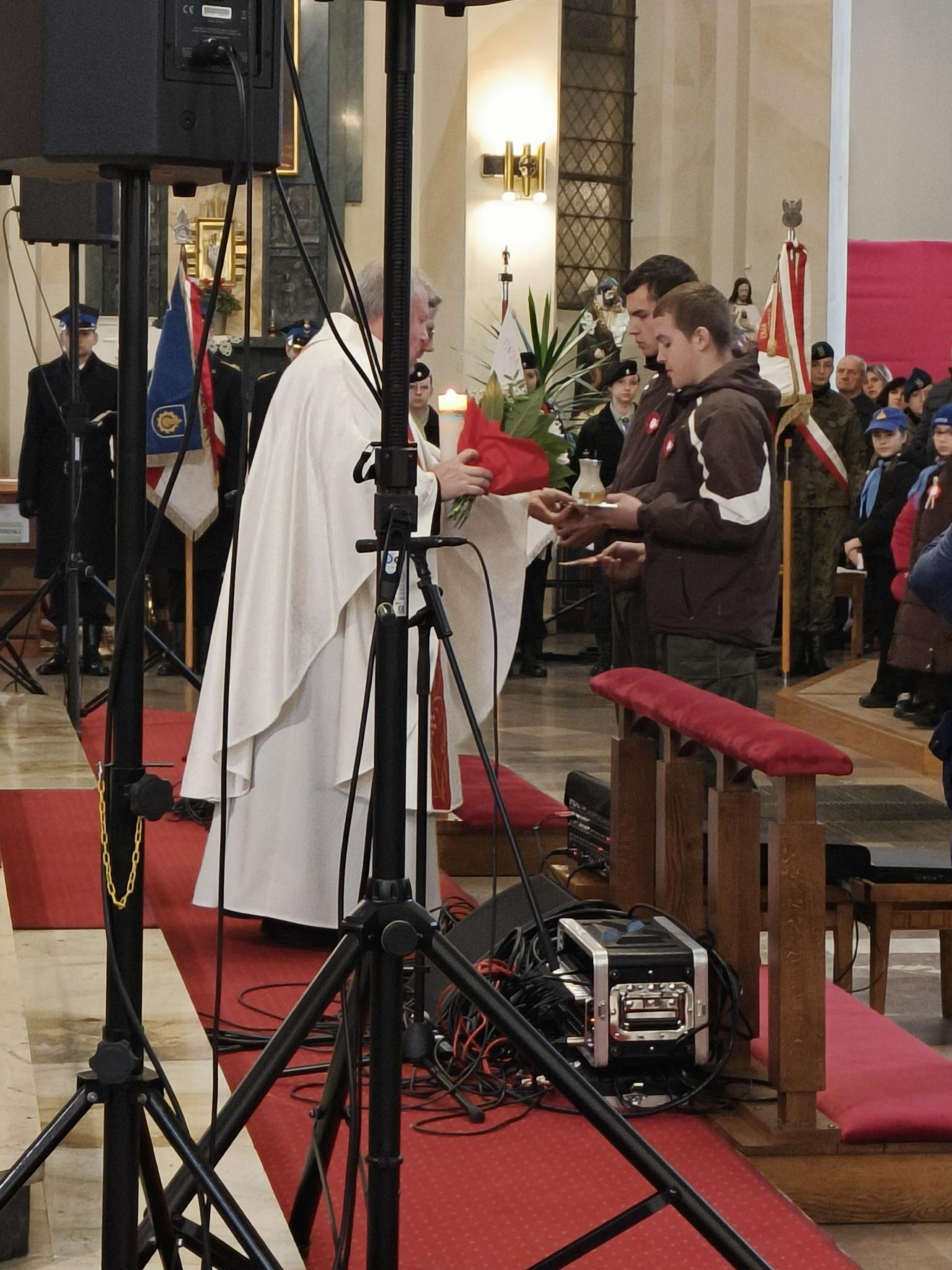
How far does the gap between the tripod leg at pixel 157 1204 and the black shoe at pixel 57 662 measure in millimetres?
7693

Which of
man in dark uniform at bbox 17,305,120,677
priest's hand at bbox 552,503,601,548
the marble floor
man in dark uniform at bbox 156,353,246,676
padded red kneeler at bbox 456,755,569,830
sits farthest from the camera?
man in dark uniform at bbox 17,305,120,677

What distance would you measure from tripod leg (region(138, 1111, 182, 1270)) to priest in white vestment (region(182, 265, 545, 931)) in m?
2.16

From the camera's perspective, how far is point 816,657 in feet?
38.7

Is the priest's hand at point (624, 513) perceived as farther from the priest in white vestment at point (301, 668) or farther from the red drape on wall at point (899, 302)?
the red drape on wall at point (899, 302)

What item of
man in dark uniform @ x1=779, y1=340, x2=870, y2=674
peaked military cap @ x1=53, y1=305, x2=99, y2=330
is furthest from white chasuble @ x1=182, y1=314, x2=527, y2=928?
man in dark uniform @ x1=779, y1=340, x2=870, y2=674

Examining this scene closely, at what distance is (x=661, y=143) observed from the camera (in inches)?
575

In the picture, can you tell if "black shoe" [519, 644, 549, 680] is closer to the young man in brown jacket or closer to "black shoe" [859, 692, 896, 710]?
"black shoe" [859, 692, 896, 710]

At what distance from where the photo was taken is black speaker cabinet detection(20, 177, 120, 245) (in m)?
6.14

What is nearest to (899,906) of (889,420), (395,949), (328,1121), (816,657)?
(328,1121)

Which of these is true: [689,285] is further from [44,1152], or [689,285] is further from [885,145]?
[885,145]

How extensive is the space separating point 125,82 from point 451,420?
197cm

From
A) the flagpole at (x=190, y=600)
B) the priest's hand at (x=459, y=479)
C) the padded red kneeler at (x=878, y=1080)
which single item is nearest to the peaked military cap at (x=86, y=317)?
the flagpole at (x=190, y=600)

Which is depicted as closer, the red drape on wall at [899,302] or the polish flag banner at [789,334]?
the polish flag banner at [789,334]

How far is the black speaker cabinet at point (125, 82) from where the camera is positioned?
2.04 meters
